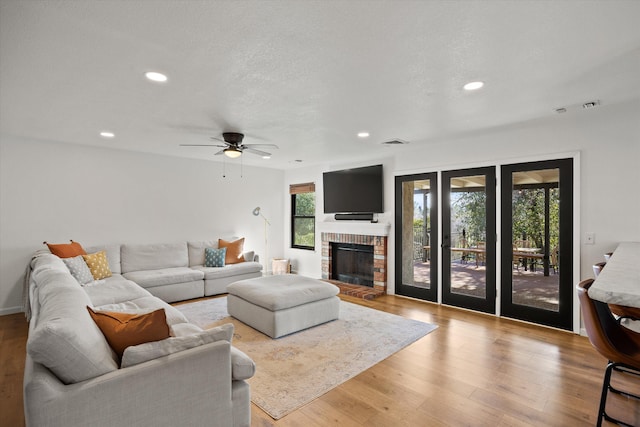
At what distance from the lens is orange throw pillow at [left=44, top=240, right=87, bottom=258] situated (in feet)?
13.6

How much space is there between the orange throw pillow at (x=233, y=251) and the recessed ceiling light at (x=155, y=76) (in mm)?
3783

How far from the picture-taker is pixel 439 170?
480 cm

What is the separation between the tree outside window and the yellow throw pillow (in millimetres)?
3787

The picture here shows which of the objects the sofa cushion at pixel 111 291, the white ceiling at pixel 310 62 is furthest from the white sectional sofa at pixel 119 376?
the white ceiling at pixel 310 62

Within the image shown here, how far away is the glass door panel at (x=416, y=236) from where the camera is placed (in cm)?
491

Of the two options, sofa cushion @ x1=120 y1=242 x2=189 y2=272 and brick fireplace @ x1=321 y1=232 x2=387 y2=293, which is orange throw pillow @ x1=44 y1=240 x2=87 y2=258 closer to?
sofa cushion @ x1=120 y1=242 x2=189 y2=272

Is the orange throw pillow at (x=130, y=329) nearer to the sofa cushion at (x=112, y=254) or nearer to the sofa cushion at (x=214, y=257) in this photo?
the sofa cushion at (x=112, y=254)

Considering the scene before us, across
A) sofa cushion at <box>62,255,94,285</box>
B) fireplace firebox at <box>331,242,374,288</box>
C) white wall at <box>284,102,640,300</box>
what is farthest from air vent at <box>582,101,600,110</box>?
sofa cushion at <box>62,255,94,285</box>

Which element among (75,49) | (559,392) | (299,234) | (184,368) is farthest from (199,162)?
(559,392)

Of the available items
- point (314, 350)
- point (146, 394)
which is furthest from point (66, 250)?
point (146, 394)

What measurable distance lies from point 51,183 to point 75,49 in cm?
349

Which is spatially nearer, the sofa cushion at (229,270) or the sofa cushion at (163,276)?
the sofa cushion at (163,276)

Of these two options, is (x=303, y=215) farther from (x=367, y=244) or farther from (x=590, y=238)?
(x=590, y=238)

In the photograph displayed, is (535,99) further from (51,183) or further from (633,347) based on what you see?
(51,183)
